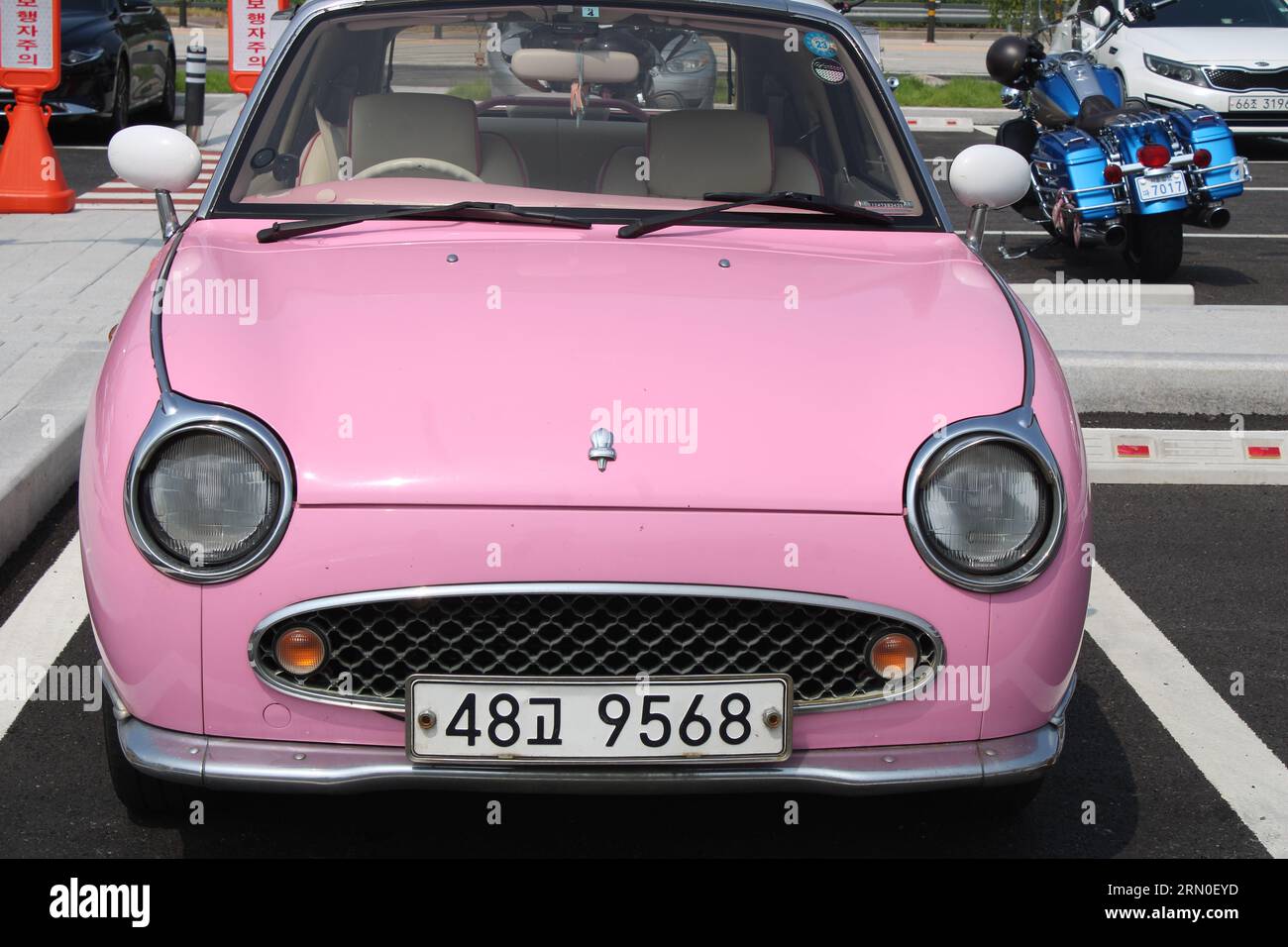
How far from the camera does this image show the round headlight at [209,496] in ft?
8.36

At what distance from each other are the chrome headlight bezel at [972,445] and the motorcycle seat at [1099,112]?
662 centimetres

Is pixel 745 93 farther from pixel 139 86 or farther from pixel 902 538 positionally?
pixel 139 86

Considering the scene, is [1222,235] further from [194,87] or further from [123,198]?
[194,87]

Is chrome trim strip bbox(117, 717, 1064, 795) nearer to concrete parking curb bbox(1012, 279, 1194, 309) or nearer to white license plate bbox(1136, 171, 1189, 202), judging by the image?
concrete parking curb bbox(1012, 279, 1194, 309)

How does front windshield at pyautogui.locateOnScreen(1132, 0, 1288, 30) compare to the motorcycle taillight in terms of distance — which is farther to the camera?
front windshield at pyautogui.locateOnScreen(1132, 0, 1288, 30)

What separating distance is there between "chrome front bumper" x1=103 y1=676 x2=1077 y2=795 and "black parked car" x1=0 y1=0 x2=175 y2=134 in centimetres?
1089

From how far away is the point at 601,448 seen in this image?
260 cm

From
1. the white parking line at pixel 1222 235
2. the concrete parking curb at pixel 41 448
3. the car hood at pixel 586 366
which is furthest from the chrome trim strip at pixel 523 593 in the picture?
the white parking line at pixel 1222 235

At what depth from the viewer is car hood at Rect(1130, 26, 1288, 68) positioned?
14.0m

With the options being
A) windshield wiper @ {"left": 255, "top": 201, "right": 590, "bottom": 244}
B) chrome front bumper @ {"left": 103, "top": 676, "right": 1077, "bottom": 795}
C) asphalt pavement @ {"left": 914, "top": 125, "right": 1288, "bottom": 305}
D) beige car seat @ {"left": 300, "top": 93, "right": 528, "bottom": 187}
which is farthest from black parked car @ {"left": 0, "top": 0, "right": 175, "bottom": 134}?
chrome front bumper @ {"left": 103, "top": 676, "right": 1077, "bottom": 795}

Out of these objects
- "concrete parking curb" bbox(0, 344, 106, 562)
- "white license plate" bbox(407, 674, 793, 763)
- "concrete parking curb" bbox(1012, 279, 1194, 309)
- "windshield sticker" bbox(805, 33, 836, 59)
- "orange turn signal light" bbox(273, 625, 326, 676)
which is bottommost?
"concrete parking curb" bbox(1012, 279, 1194, 309)

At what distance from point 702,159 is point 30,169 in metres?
7.19

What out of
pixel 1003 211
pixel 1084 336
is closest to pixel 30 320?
pixel 1084 336
